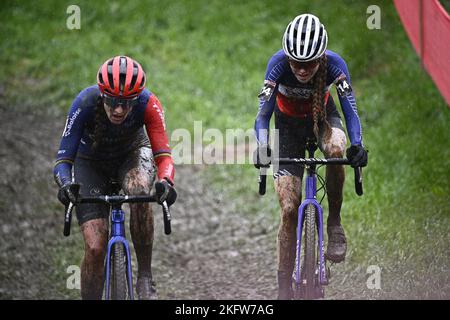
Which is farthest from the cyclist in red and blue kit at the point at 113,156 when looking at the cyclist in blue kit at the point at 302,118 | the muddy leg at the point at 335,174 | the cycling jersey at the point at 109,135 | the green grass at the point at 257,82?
the green grass at the point at 257,82

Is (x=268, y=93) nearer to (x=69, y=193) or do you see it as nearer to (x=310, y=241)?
(x=310, y=241)

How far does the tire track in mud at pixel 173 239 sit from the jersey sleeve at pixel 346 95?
9.64 ft

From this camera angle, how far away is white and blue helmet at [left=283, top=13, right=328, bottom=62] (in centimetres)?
822

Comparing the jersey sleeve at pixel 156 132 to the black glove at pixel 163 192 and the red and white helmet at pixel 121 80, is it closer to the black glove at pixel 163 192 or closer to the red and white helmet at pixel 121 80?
the red and white helmet at pixel 121 80

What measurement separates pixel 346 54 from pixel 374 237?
630 centimetres

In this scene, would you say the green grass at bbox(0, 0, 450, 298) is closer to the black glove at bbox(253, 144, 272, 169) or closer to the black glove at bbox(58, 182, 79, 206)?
the black glove at bbox(253, 144, 272, 169)

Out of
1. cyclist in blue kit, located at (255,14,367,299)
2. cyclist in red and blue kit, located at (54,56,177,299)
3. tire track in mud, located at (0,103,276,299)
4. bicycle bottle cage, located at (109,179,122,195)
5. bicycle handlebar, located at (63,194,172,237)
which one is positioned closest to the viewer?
bicycle handlebar, located at (63,194,172,237)

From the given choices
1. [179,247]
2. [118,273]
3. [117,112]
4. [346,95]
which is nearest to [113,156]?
[117,112]

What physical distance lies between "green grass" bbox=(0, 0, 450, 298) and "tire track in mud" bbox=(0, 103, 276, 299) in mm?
549

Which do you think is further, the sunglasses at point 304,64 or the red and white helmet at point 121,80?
the sunglasses at point 304,64

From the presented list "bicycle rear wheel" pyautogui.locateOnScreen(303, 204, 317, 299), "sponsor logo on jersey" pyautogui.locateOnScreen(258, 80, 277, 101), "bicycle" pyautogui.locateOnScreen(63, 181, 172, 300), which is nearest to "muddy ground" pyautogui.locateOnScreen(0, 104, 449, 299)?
"bicycle rear wheel" pyautogui.locateOnScreen(303, 204, 317, 299)

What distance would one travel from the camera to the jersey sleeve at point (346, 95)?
28.0ft
